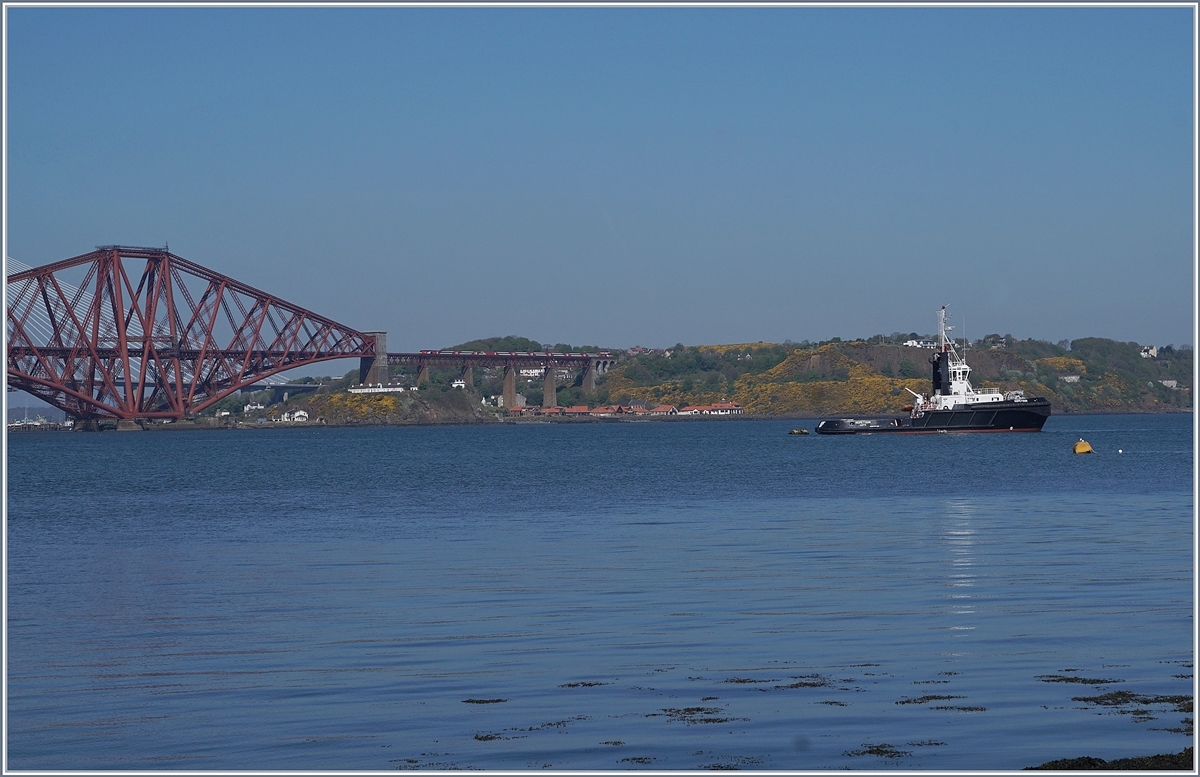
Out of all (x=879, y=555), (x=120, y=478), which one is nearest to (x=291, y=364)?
(x=120, y=478)

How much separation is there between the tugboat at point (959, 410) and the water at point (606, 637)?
50.5 m

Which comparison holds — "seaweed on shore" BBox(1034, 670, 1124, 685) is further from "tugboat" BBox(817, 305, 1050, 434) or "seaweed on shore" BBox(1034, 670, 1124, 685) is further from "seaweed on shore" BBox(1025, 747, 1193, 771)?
"tugboat" BBox(817, 305, 1050, 434)

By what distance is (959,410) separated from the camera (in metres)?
77.8

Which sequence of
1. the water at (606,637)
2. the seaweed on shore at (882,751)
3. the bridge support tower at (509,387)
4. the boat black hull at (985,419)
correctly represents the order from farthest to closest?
the bridge support tower at (509,387)
the boat black hull at (985,419)
the water at (606,637)
the seaweed on shore at (882,751)

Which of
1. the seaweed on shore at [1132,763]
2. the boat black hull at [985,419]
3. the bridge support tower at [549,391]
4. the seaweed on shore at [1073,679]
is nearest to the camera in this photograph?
the seaweed on shore at [1132,763]

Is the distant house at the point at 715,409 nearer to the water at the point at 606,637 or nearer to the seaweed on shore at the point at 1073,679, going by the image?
the water at the point at 606,637

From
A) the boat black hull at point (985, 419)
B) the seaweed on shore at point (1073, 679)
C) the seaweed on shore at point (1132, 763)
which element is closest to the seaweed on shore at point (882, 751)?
the seaweed on shore at point (1132, 763)

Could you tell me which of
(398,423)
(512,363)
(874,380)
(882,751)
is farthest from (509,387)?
(882,751)

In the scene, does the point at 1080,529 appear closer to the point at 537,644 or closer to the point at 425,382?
the point at 537,644

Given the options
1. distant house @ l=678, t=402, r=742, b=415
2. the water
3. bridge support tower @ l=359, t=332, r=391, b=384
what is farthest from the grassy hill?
the water

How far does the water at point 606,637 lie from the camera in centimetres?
836

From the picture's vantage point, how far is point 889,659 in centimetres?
1065

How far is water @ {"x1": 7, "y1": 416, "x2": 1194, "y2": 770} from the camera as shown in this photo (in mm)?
8359

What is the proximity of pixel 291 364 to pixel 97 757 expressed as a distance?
116 metres
